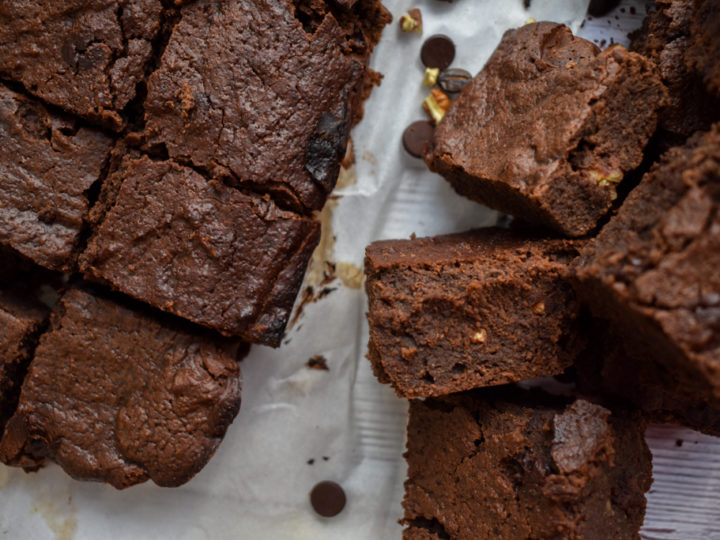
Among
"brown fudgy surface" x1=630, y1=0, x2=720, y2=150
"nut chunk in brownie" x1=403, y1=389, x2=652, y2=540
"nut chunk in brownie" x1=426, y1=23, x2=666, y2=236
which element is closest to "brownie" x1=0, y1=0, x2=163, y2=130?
"nut chunk in brownie" x1=426, y1=23, x2=666, y2=236

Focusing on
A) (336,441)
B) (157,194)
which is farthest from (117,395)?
(336,441)

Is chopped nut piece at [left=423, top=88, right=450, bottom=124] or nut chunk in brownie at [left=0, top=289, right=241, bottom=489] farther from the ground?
chopped nut piece at [left=423, top=88, right=450, bottom=124]

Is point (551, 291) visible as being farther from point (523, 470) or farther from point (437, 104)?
point (437, 104)

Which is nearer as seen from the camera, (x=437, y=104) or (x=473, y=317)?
(x=473, y=317)

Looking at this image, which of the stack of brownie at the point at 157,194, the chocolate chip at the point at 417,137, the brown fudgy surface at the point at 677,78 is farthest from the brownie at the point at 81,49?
the brown fudgy surface at the point at 677,78

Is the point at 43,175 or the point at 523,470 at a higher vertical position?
the point at 43,175

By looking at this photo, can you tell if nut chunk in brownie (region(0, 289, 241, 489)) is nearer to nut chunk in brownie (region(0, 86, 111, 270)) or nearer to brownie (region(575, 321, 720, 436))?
nut chunk in brownie (region(0, 86, 111, 270))

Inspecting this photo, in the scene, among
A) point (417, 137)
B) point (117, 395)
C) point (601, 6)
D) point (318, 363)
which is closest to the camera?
point (117, 395)
